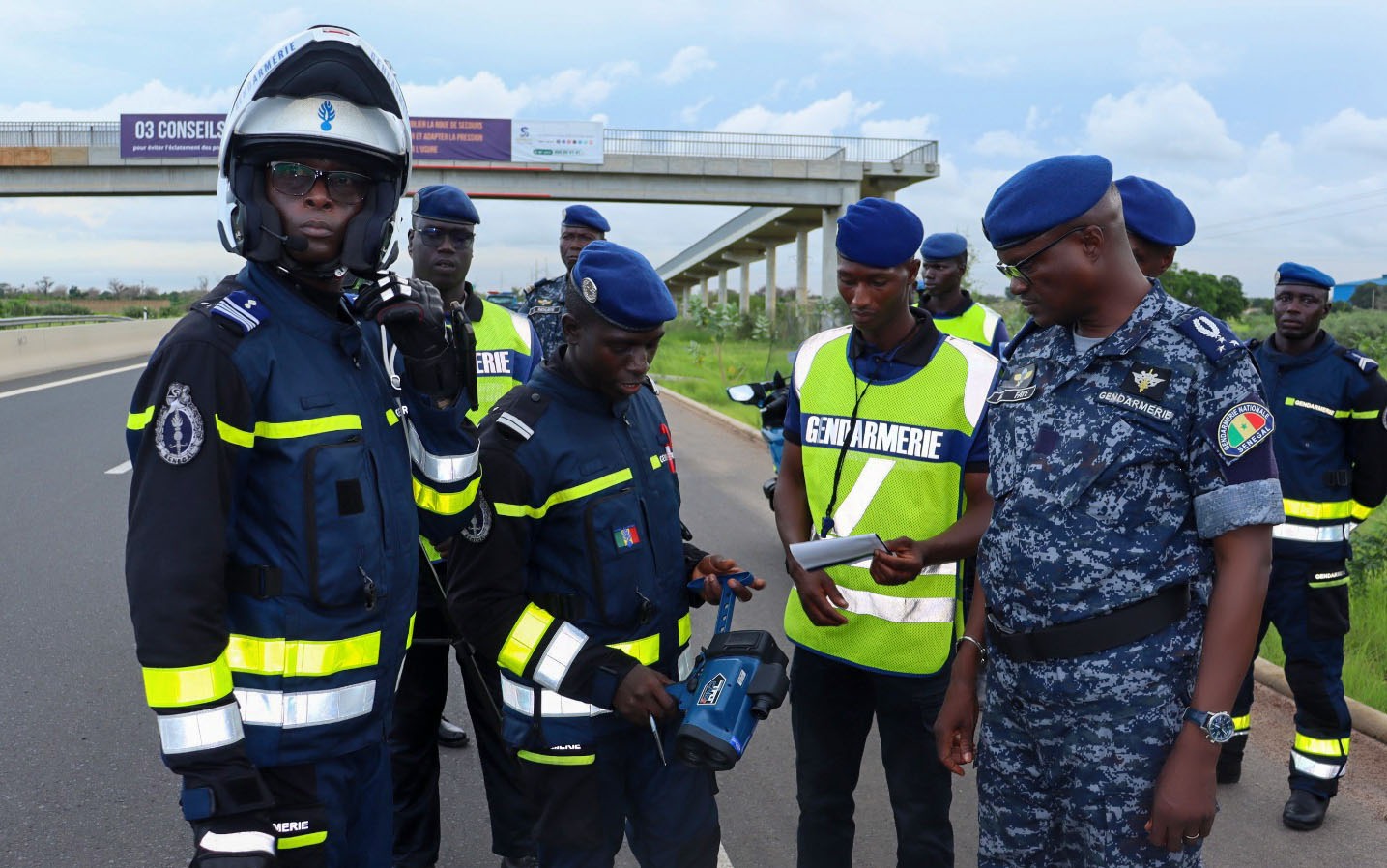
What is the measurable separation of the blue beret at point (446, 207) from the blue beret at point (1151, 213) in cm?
276

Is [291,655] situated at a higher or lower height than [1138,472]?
lower

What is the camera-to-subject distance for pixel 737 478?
462 inches

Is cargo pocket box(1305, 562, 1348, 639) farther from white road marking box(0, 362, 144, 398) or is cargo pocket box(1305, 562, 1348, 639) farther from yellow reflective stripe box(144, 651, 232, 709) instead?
white road marking box(0, 362, 144, 398)

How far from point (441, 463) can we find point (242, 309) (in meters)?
0.54

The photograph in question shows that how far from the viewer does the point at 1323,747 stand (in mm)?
4215

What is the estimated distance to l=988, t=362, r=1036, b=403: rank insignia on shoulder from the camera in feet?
8.55

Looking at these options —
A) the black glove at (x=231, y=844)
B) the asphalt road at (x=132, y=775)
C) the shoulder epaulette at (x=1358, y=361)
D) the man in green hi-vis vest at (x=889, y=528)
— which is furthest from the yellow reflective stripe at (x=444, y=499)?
the shoulder epaulette at (x=1358, y=361)

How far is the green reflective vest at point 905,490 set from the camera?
311cm

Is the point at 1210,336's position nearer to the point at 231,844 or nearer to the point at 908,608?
the point at 908,608

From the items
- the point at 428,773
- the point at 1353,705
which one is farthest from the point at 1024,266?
the point at 1353,705

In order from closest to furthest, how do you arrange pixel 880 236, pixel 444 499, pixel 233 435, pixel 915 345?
pixel 233 435 → pixel 444 499 → pixel 880 236 → pixel 915 345

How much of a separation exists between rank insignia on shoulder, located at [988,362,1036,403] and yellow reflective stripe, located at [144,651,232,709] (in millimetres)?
1883

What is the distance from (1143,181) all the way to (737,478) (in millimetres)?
8600

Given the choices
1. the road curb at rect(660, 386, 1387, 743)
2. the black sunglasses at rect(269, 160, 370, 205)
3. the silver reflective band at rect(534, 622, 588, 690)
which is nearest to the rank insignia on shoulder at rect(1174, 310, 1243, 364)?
the silver reflective band at rect(534, 622, 588, 690)
